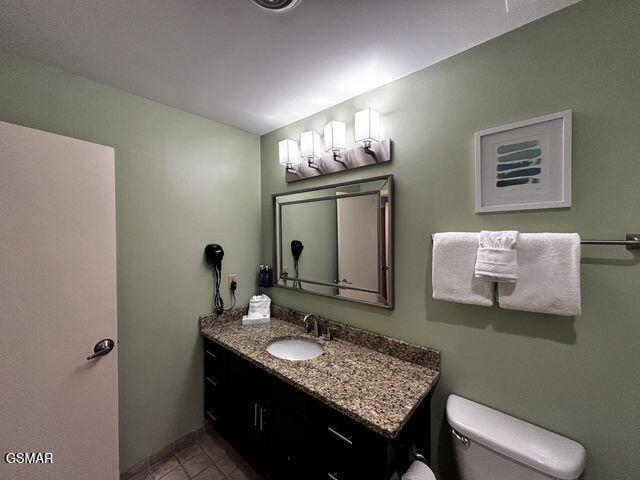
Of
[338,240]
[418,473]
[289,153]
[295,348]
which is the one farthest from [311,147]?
[418,473]

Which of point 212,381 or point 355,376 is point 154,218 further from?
point 355,376

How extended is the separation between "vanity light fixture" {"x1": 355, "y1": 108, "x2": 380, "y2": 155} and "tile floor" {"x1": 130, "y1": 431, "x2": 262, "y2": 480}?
2121mm

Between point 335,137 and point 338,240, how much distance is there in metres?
0.65

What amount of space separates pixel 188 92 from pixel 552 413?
2.43 metres

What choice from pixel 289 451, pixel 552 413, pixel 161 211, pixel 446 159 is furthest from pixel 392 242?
pixel 161 211

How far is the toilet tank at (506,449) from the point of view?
872mm

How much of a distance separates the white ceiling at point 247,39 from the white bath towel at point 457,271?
35.1 inches

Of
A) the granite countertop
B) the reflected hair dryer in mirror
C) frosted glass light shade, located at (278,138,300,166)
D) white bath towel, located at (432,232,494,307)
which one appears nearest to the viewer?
the granite countertop

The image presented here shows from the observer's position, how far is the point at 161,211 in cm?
168

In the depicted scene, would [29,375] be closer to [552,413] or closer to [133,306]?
[133,306]

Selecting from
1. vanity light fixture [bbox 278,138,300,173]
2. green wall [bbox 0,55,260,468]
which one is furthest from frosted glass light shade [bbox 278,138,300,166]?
green wall [bbox 0,55,260,468]

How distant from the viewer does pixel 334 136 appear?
1552mm

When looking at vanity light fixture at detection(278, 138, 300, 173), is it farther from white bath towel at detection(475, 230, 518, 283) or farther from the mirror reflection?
white bath towel at detection(475, 230, 518, 283)

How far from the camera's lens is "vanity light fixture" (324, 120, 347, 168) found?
1.55 m
